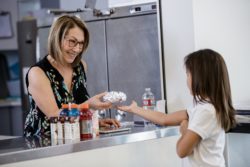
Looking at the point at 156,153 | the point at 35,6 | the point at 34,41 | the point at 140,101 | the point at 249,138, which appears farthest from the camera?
the point at 35,6

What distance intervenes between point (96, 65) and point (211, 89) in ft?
4.35

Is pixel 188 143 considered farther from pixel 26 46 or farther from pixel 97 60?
pixel 26 46

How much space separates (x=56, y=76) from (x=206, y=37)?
0.90 m

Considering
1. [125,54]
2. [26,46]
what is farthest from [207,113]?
[26,46]

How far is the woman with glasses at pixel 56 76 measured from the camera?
2.31 metres

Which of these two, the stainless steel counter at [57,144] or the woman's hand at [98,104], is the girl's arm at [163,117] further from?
the woman's hand at [98,104]

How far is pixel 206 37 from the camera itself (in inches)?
110

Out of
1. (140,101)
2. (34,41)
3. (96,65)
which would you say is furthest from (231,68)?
(34,41)

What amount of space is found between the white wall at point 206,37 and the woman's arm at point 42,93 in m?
0.84

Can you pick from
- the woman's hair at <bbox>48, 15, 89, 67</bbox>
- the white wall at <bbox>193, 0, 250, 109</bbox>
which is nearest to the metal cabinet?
the white wall at <bbox>193, 0, 250, 109</bbox>

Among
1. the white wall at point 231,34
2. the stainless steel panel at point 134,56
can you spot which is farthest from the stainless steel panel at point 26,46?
the white wall at point 231,34

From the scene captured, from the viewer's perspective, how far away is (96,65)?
329 centimetres

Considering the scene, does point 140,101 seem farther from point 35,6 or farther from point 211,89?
point 35,6

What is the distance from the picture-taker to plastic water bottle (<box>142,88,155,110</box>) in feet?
9.28
